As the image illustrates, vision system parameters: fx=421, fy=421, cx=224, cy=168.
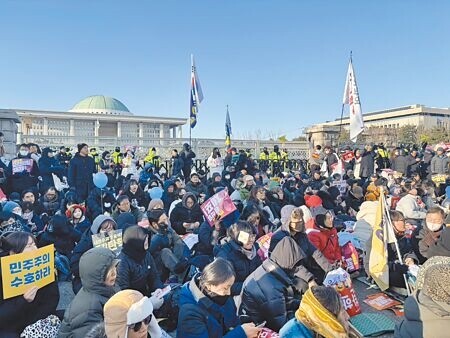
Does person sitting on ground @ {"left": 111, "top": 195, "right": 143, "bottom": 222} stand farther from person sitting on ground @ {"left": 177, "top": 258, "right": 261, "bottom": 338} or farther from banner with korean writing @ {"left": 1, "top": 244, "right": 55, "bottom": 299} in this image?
person sitting on ground @ {"left": 177, "top": 258, "right": 261, "bottom": 338}

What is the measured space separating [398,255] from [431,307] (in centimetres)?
330

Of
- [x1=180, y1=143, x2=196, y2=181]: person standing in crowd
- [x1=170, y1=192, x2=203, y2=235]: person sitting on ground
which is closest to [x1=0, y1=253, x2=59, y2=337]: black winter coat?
[x1=170, y1=192, x2=203, y2=235]: person sitting on ground

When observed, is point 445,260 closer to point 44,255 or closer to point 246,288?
point 246,288

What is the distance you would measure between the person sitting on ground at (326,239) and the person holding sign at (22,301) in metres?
3.66

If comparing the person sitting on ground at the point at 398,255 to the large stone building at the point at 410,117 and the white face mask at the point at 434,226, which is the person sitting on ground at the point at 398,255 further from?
the large stone building at the point at 410,117

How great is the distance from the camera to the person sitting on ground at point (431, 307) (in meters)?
2.70

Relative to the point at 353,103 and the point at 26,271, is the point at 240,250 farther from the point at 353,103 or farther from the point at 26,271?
the point at 353,103

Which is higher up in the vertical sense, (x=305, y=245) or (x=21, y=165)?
(x=21, y=165)

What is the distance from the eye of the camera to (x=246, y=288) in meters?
4.27

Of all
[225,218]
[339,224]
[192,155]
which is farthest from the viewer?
[192,155]

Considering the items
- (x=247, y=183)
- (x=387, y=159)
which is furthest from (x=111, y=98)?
(x=247, y=183)

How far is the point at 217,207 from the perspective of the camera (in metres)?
6.85

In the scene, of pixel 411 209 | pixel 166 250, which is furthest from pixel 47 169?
pixel 411 209

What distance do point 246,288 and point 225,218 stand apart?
282 centimetres
